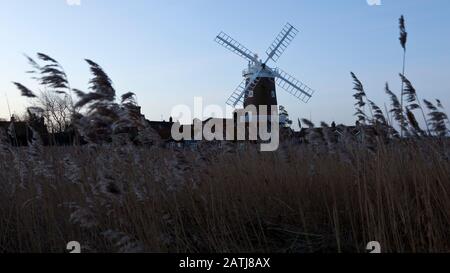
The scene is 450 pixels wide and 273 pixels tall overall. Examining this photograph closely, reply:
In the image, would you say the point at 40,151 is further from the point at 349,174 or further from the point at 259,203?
the point at 349,174

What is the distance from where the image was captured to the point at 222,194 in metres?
3.99

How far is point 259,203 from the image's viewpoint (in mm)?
4070

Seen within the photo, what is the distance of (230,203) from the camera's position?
3900 millimetres

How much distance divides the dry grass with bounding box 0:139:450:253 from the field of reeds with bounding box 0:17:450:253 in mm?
13

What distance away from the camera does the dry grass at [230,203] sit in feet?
9.30

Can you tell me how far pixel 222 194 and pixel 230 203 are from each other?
0.45 ft

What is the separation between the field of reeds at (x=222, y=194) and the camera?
8.90 ft

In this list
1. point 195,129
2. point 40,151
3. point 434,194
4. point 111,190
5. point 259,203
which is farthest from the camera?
point 195,129

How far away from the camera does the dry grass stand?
283cm

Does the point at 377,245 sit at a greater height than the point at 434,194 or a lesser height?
lesser

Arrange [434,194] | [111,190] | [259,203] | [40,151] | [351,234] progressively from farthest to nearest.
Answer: [259,203]
[40,151]
[351,234]
[434,194]
[111,190]

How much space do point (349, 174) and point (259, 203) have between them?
0.94m

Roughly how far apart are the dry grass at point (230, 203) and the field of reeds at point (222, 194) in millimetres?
13

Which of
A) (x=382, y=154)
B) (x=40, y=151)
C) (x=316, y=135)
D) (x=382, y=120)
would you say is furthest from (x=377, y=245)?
(x=40, y=151)
